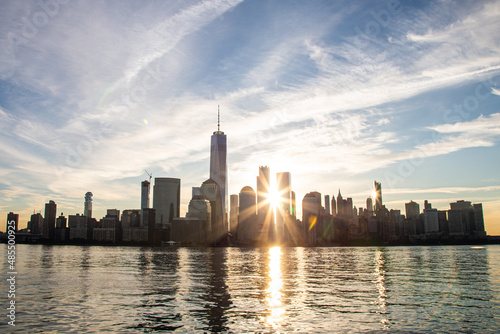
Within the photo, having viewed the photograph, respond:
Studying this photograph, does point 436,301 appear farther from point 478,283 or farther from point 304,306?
point 478,283

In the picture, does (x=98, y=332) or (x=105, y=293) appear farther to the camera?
(x=105, y=293)

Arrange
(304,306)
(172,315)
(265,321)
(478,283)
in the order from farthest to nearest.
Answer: (478,283), (304,306), (172,315), (265,321)

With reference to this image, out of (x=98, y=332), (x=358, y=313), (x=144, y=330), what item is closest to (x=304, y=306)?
(x=358, y=313)

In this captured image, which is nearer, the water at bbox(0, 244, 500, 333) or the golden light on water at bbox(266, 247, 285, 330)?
the water at bbox(0, 244, 500, 333)

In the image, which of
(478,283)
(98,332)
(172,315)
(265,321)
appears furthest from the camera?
(478,283)

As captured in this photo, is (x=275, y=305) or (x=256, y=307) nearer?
(x=256, y=307)

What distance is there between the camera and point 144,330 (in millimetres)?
37812

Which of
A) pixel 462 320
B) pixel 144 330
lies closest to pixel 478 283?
pixel 462 320

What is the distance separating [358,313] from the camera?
45.8 meters

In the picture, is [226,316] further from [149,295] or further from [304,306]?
[149,295]

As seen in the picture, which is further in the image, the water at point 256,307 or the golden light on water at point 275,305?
the golden light on water at point 275,305

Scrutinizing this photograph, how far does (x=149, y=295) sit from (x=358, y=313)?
3268 centimetres

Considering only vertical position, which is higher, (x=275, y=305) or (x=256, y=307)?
(x=256, y=307)

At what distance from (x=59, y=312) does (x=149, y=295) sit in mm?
16192
